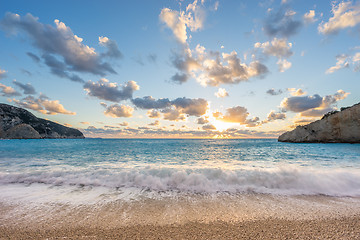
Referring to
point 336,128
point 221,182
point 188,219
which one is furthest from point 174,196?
point 336,128

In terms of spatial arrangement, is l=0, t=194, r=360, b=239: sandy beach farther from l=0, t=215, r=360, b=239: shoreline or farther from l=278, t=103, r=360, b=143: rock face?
l=278, t=103, r=360, b=143: rock face

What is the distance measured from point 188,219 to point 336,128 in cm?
7223

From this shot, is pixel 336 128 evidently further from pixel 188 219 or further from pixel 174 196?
pixel 188 219

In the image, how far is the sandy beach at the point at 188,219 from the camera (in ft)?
10.5

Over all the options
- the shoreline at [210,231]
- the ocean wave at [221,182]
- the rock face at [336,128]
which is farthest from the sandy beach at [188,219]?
the rock face at [336,128]

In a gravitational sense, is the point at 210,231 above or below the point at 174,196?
above

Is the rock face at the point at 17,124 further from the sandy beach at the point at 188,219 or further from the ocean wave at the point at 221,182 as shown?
the sandy beach at the point at 188,219

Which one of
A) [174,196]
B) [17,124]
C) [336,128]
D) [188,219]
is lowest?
[174,196]

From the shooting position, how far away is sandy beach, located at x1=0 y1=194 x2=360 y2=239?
321 cm

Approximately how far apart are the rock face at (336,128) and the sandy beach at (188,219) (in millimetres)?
63842

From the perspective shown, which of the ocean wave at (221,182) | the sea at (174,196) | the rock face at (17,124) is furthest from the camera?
the rock face at (17,124)

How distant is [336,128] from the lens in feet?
167

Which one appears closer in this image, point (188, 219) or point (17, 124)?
point (188, 219)

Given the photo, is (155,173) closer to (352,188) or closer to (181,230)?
(181,230)
